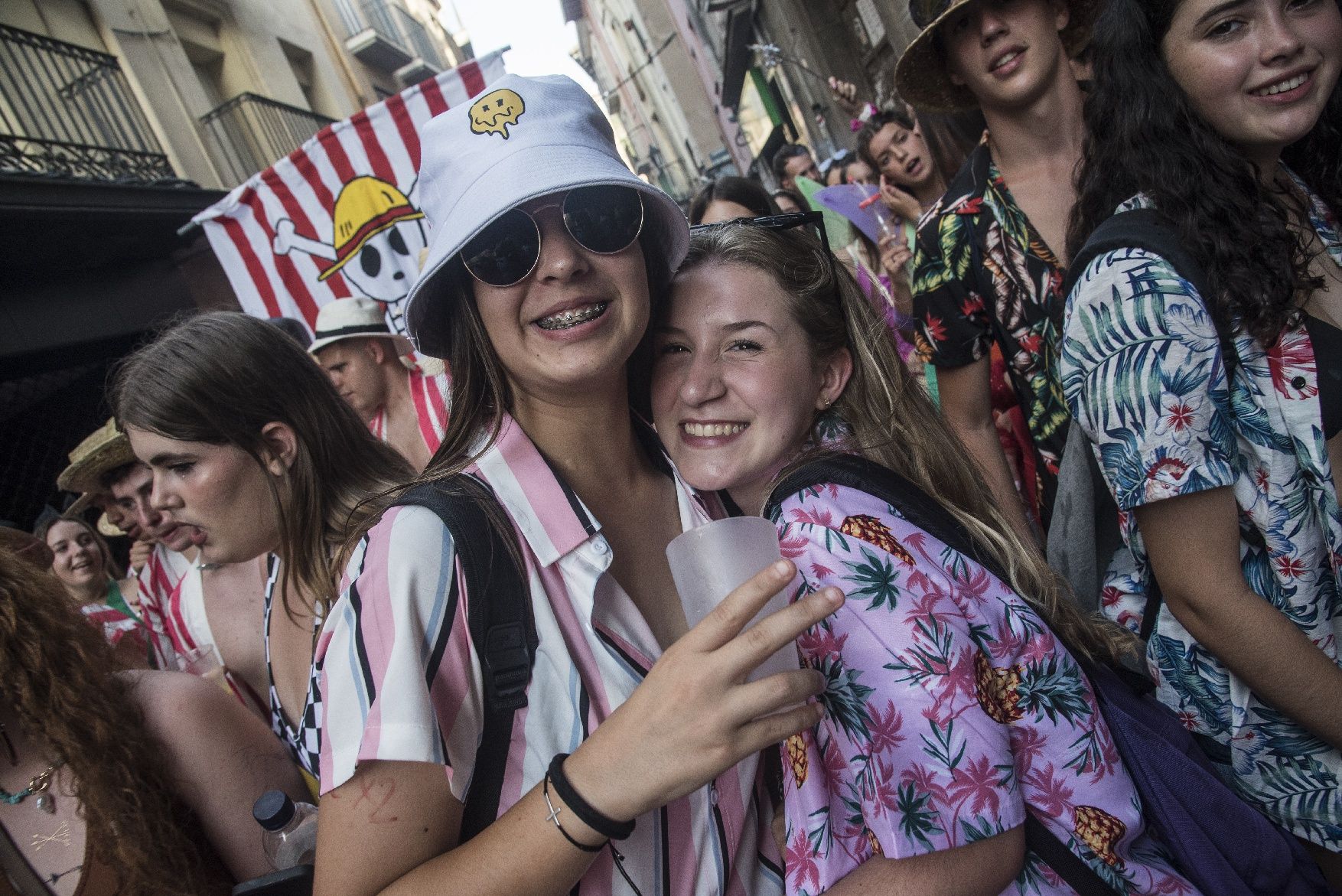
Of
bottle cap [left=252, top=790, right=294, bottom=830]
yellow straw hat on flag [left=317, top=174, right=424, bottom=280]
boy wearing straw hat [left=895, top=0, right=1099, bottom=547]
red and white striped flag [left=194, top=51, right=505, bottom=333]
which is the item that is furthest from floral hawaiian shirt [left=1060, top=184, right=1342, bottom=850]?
yellow straw hat on flag [left=317, top=174, right=424, bottom=280]

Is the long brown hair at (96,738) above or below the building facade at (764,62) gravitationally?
below

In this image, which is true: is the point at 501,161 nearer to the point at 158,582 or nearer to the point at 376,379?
the point at 376,379

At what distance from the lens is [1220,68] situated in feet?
5.07

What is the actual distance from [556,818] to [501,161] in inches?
41.1

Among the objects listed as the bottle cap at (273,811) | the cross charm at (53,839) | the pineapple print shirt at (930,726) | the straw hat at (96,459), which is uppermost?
the straw hat at (96,459)

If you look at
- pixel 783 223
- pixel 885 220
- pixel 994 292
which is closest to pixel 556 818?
pixel 783 223

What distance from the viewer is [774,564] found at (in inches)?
37.0

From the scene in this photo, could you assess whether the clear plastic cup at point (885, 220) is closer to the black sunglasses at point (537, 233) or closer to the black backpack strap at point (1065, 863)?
the black sunglasses at point (537, 233)

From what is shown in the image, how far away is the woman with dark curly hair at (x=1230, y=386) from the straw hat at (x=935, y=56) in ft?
2.74

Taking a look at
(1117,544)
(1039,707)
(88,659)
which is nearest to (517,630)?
(1039,707)

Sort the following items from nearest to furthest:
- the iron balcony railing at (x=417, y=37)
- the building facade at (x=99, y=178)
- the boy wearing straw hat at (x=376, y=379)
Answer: the boy wearing straw hat at (x=376, y=379) < the building facade at (x=99, y=178) < the iron balcony railing at (x=417, y=37)

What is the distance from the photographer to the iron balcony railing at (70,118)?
7504mm

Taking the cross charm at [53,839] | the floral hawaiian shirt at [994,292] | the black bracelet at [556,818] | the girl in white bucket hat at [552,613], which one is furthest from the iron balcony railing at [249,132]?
the black bracelet at [556,818]

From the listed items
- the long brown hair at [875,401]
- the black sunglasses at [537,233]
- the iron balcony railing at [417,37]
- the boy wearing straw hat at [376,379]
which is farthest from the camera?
the iron balcony railing at [417,37]
